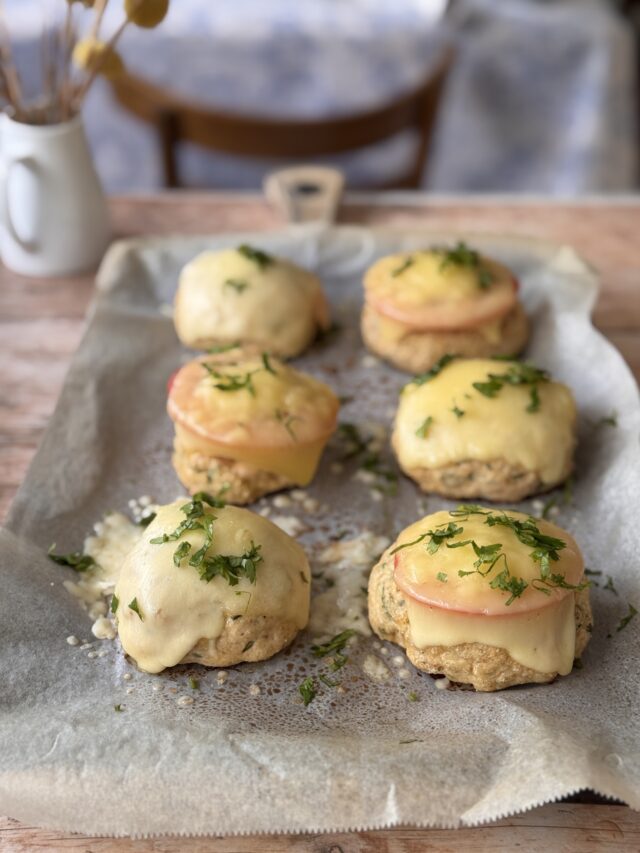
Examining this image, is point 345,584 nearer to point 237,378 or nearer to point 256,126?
point 237,378

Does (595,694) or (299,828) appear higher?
(299,828)

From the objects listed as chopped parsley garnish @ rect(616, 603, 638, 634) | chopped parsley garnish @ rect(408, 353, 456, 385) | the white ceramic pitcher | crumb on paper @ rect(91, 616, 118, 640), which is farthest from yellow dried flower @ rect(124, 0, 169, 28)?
chopped parsley garnish @ rect(616, 603, 638, 634)

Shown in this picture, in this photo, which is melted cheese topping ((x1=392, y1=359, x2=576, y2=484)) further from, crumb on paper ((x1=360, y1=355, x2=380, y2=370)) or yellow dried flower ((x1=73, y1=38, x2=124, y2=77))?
yellow dried flower ((x1=73, y1=38, x2=124, y2=77))

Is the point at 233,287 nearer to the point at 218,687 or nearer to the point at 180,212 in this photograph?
the point at 180,212

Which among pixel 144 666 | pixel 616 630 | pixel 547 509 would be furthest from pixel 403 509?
pixel 144 666

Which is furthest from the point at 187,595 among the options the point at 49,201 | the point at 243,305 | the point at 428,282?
the point at 49,201

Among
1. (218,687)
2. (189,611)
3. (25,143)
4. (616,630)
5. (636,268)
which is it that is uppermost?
(25,143)

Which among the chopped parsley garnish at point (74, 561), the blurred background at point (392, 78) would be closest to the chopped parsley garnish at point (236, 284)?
the chopped parsley garnish at point (74, 561)
